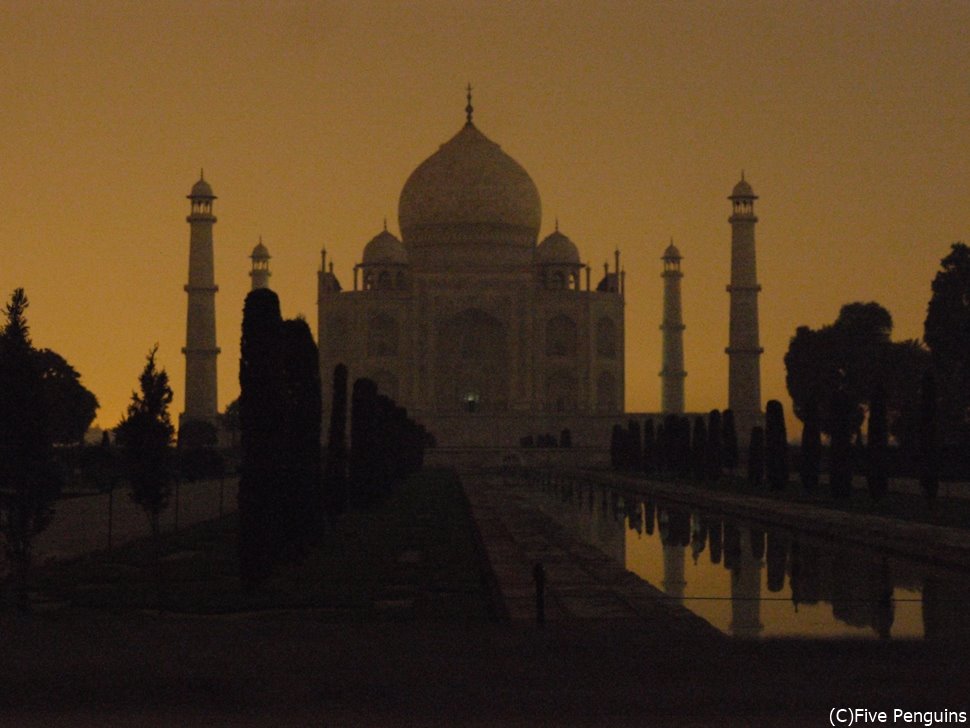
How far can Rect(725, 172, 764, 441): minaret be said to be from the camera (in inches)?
2421

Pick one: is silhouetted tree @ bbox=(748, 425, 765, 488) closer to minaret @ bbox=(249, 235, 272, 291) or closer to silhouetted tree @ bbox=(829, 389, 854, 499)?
Answer: silhouetted tree @ bbox=(829, 389, 854, 499)

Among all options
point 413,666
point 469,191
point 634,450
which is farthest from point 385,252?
point 413,666

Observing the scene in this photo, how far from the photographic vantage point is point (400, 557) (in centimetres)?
1859

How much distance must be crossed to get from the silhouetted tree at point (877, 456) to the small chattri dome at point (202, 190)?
35.6m

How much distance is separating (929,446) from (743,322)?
32.4m

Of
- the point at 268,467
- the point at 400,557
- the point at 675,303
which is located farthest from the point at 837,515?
the point at 675,303

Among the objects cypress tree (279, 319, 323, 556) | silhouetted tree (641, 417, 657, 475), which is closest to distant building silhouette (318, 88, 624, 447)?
silhouetted tree (641, 417, 657, 475)

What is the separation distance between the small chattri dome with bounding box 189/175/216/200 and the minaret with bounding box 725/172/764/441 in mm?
18792

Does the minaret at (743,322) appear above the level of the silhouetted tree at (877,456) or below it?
above

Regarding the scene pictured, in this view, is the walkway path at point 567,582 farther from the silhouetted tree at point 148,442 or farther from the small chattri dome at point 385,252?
the small chattri dome at point 385,252

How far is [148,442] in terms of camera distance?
21391 millimetres

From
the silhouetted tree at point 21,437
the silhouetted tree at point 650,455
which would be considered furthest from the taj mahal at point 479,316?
the silhouetted tree at point 21,437

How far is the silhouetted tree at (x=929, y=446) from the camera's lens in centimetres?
2838

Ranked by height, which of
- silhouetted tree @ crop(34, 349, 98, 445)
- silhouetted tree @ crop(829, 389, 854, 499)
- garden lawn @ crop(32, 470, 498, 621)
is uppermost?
silhouetted tree @ crop(34, 349, 98, 445)
